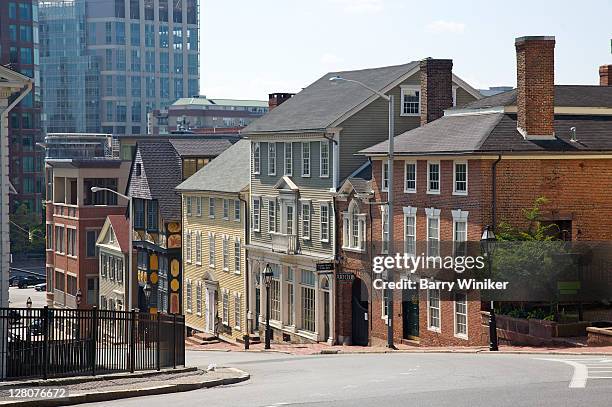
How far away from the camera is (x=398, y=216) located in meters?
49.7

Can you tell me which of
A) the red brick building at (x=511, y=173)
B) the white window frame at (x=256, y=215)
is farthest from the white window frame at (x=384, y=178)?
the white window frame at (x=256, y=215)

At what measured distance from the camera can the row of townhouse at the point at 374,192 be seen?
44.0 meters

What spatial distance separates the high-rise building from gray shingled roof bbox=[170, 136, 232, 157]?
237 ft

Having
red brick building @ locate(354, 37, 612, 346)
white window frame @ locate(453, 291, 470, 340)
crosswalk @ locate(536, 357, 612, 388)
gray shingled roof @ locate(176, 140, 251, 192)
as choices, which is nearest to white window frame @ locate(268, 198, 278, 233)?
gray shingled roof @ locate(176, 140, 251, 192)

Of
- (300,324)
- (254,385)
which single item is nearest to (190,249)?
(300,324)

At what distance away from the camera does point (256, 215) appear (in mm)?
64312

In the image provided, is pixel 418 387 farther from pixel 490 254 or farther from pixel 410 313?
pixel 410 313

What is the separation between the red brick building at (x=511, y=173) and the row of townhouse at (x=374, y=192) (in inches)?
2.5

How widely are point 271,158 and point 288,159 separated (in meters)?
2.33

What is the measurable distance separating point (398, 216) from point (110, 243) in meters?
39.4

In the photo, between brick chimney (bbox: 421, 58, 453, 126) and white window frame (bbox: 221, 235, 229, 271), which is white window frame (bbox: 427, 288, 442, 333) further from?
white window frame (bbox: 221, 235, 229, 271)

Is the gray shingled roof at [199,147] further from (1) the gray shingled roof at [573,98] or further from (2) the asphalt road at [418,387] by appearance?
(2) the asphalt road at [418,387]

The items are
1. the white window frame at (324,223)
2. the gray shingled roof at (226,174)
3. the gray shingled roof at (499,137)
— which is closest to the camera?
the gray shingled roof at (499,137)

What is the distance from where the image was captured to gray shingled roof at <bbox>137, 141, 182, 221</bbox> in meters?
75.9
